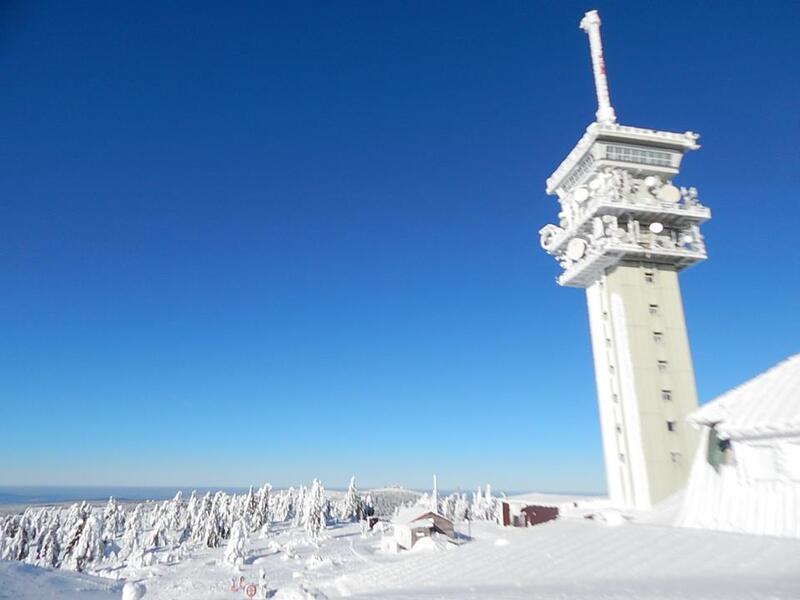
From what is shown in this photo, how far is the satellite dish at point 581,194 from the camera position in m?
41.5

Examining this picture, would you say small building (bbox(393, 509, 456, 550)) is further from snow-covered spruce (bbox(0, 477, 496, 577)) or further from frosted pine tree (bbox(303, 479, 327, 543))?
frosted pine tree (bbox(303, 479, 327, 543))

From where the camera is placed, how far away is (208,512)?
9800 cm

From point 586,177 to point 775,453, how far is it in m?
32.2

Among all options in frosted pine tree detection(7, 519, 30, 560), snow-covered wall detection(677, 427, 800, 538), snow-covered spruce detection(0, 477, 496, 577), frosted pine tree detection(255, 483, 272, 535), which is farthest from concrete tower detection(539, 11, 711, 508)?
frosted pine tree detection(7, 519, 30, 560)

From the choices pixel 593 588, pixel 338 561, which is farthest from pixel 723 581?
pixel 338 561

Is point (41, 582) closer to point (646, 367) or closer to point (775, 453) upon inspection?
point (775, 453)

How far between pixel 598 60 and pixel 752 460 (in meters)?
44.6

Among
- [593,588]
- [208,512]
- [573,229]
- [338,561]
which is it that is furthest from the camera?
[208,512]

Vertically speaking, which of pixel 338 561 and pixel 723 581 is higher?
pixel 723 581

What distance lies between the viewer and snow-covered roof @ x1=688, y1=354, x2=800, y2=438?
48.5 ft

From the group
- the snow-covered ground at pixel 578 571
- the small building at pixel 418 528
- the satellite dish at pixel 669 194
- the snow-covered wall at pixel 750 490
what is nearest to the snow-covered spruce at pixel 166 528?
the small building at pixel 418 528

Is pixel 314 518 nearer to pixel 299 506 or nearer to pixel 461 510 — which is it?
pixel 461 510

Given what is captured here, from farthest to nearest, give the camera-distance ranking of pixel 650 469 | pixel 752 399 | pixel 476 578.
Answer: pixel 650 469 → pixel 752 399 → pixel 476 578

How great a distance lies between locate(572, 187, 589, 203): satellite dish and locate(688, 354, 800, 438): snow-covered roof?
2508 cm
